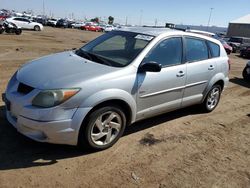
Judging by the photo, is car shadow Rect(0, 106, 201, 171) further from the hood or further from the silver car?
the hood

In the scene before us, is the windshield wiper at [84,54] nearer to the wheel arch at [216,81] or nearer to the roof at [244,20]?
the wheel arch at [216,81]

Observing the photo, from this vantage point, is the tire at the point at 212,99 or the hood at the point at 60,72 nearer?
the hood at the point at 60,72

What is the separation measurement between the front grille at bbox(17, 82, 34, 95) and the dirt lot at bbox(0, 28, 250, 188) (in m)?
0.82

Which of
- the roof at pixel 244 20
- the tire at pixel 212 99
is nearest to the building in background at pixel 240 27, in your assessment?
the roof at pixel 244 20

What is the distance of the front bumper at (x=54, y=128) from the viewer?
12.5ft

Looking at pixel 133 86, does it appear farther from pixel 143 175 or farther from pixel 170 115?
pixel 170 115

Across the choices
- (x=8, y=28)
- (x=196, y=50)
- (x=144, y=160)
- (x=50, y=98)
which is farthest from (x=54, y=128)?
(x=8, y=28)

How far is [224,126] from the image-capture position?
596 cm

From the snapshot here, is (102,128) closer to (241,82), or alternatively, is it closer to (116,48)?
(116,48)

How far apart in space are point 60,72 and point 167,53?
1.88 metres

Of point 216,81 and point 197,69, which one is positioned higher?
point 197,69

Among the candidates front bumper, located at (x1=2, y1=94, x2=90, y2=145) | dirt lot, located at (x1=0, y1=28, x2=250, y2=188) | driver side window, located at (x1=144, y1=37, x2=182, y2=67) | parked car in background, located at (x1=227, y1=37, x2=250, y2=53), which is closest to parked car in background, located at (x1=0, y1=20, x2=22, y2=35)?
parked car in background, located at (x1=227, y1=37, x2=250, y2=53)

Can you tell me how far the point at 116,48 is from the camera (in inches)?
203

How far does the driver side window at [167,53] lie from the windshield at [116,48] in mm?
190
